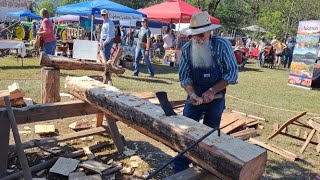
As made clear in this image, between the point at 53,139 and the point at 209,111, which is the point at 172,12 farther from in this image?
the point at 209,111

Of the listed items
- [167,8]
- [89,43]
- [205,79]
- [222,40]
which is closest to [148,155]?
[205,79]

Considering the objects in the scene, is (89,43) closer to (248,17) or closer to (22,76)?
(22,76)

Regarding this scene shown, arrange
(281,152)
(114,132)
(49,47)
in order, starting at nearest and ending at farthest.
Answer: (114,132), (281,152), (49,47)

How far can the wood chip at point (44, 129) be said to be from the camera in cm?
496

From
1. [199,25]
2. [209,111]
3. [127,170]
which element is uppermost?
[199,25]

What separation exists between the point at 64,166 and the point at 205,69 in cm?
199

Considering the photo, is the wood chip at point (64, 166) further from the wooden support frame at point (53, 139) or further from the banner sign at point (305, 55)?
the banner sign at point (305, 55)

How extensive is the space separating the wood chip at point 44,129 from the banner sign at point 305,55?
33.6ft

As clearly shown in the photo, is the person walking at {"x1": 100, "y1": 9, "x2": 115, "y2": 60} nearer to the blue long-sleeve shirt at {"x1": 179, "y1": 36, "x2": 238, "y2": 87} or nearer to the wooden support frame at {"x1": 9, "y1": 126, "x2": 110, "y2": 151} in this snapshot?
the wooden support frame at {"x1": 9, "y1": 126, "x2": 110, "y2": 151}

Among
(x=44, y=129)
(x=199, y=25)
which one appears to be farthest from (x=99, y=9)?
(x=199, y=25)

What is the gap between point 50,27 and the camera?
909 cm

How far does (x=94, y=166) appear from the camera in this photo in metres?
3.97

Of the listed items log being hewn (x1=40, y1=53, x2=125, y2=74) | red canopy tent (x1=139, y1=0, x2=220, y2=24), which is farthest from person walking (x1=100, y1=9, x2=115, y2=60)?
red canopy tent (x1=139, y1=0, x2=220, y2=24)

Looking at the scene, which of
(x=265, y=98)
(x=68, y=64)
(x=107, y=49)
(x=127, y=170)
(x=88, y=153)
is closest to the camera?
(x=127, y=170)
